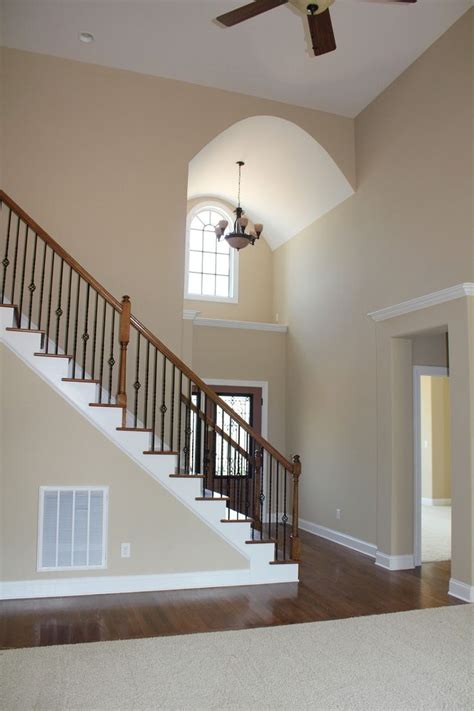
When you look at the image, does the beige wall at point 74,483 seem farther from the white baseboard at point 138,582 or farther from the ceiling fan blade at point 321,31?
the ceiling fan blade at point 321,31

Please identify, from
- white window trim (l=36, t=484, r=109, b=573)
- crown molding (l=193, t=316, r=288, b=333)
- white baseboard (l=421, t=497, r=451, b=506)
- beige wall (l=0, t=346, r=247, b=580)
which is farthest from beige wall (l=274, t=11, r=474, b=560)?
white baseboard (l=421, t=497, r=451, b=506)

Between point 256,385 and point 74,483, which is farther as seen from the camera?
point 256,385

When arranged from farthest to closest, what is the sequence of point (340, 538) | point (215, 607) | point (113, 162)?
point (340, 538) < point (113, 162) < point (215, 607)

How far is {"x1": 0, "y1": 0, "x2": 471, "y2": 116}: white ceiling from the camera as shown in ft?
20.1

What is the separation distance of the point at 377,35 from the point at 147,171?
2.96 m

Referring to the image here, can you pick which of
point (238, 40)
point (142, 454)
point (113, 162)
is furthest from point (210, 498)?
point (238, 40)

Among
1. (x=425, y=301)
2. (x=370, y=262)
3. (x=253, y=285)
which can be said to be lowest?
(x=425, y=301)

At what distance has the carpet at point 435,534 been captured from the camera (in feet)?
23.8

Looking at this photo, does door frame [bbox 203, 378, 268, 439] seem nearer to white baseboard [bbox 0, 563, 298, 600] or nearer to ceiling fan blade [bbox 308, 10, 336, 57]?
white baseboard [bbox 0, 563, 298, 600]

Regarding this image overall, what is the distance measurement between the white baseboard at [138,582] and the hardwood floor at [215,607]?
0.08 metres

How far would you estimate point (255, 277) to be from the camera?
410 inches

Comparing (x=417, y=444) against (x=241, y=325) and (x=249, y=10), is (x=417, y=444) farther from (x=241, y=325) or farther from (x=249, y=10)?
(x=249, y=10)

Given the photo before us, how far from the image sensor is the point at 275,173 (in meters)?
8.77

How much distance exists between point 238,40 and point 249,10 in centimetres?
216
